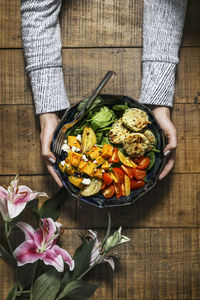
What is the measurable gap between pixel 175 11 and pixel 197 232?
2.40 feet

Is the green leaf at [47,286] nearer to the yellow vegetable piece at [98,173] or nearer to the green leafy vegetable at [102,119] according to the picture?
the yellow vegetable piece at [98,173]

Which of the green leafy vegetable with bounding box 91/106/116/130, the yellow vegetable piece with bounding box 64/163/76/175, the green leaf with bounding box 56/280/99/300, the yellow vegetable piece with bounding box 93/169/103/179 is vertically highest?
the green leafy vegetable with bounding box 91/106/116/130

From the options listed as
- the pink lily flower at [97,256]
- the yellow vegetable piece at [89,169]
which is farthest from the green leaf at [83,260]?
the yellow vegetable piece at [89,169]

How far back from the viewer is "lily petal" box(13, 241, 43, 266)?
0.84 meters

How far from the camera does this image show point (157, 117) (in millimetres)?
946

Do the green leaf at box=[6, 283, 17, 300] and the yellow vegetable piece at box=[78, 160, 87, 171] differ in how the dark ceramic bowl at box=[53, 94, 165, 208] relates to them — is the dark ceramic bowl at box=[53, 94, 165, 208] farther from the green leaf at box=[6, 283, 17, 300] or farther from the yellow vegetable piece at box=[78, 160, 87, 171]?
the green leaf at box=[6, 283, 17, 300]

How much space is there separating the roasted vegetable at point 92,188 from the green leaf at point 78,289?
10.7 inches

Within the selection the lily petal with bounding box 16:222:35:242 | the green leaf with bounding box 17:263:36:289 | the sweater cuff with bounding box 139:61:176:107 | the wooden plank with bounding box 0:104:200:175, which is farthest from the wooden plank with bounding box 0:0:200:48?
the green leaf with bounding box 17:263:36:289

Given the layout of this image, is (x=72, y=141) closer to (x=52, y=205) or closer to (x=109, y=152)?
(x=109, y=152)

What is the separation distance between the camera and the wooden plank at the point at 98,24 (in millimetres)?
1011

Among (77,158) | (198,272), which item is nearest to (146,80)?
(77,158)

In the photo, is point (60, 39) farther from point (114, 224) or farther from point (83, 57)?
point (114, 224)

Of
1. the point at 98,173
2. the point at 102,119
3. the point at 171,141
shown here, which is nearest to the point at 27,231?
the point at 98,173

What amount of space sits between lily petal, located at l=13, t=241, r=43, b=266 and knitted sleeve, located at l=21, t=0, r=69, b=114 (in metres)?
0.41
